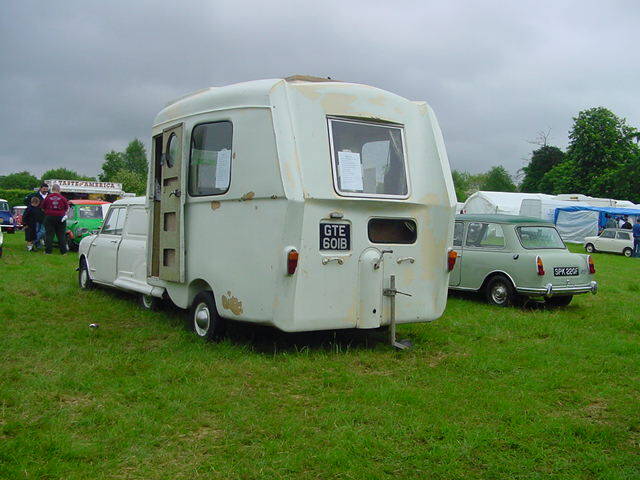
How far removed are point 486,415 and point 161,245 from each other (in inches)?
177

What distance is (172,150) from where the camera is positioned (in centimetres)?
780

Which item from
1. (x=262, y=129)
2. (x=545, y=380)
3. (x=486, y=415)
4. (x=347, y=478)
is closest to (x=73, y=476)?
(x=347, y=478)

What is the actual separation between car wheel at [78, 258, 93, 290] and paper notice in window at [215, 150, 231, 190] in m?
4.92

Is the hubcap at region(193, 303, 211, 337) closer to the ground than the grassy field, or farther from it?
farther from it

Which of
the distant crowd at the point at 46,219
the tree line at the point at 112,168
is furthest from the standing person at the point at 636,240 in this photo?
the tree line at the point at 112,168

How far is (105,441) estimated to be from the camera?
4387 millimetres

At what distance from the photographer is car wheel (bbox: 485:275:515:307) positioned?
34.8 ft

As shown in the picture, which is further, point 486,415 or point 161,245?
point 161,245

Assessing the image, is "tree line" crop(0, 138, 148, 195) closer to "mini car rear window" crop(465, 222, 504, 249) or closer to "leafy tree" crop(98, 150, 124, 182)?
"leafy tree" crop(98, 150, 124, 182)

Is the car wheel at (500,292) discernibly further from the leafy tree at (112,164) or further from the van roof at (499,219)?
the leafy tree at (112,164)

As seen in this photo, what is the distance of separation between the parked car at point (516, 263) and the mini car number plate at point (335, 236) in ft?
15.8

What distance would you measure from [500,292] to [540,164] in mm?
67480

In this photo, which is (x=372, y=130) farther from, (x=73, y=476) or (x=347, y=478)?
(x=73, y=476)

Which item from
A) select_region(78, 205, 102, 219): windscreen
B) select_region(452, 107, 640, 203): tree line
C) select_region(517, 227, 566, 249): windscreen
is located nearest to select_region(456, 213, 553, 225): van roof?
select_region(517, 227, 566, 249): windscreen
